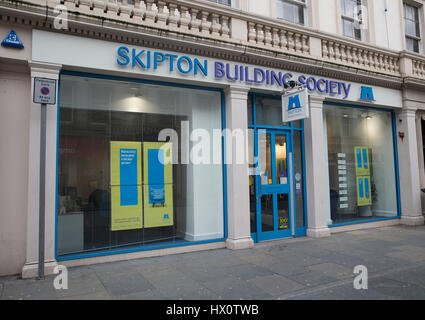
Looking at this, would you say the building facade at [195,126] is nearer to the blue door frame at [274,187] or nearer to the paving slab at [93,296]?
the blue door frame at [274,187]

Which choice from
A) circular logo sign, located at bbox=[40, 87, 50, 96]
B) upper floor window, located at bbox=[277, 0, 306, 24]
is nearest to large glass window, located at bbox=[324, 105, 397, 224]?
upper floor window, located at bbox=[277, 0, 306, 24]

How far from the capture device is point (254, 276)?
510 cm

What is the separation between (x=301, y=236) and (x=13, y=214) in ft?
21.2

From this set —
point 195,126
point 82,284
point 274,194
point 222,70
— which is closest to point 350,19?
point 222,70

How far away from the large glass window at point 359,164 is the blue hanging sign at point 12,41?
299 inches

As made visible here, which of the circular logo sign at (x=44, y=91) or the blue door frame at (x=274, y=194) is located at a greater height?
the circular logo sign at (x=44, y=91)

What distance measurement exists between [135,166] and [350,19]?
817cm

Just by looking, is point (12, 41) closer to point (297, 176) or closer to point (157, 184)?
point (157, 184)

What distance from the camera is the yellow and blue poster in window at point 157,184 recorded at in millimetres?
6539

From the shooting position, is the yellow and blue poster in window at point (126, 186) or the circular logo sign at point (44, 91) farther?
the yellow and blue poster in window at point (126, 186)

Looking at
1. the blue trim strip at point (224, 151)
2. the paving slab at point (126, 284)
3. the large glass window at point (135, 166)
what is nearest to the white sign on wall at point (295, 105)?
the blue trim strip at point (224, 151)

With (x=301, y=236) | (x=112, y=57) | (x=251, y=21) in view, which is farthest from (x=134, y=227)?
(x=251, y=21)

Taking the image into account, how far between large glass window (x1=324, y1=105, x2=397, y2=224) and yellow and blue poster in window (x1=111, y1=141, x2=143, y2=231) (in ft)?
17.9

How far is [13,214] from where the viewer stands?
5.31 meters
